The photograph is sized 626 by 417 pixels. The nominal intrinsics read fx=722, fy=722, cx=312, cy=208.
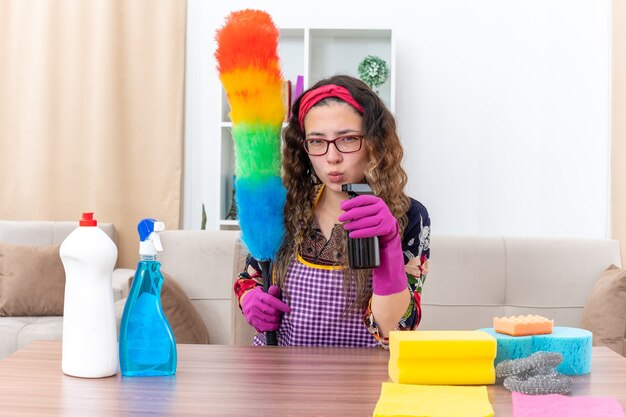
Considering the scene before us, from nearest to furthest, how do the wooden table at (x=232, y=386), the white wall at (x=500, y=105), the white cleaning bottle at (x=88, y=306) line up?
the wooden table at (x=232, y=386)
the white cleaning bottle at (x=88, y=306)
the white wall at (x=500, y=105)

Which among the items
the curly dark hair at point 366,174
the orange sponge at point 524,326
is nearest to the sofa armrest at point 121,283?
the curly dark hair at point 366,174

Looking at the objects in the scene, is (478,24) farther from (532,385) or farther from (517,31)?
(532,385)

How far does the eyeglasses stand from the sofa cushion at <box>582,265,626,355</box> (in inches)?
57.9

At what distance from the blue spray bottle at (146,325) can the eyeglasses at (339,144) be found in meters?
0.56

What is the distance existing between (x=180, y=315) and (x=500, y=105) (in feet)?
6.00

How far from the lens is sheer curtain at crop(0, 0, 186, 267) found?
355 centimetres

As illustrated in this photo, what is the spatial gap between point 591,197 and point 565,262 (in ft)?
2.10

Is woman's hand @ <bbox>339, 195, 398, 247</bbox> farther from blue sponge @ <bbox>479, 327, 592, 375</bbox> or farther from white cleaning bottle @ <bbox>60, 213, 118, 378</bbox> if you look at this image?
white cleaning bottle @ <bbox>60, 213, 118, 378</bbox>

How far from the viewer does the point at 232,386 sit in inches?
43.2

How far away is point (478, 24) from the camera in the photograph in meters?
3.44

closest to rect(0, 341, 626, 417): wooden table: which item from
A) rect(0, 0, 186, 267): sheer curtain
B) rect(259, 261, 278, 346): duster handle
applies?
rect(259, 261, 278, 346): duster handle

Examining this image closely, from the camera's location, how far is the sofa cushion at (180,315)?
2.59m

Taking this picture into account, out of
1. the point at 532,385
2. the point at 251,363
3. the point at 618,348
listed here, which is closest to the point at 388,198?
the point at 251,363

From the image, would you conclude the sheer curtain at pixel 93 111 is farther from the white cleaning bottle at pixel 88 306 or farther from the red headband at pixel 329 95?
the white cleaning bottle at pixel 88 306
